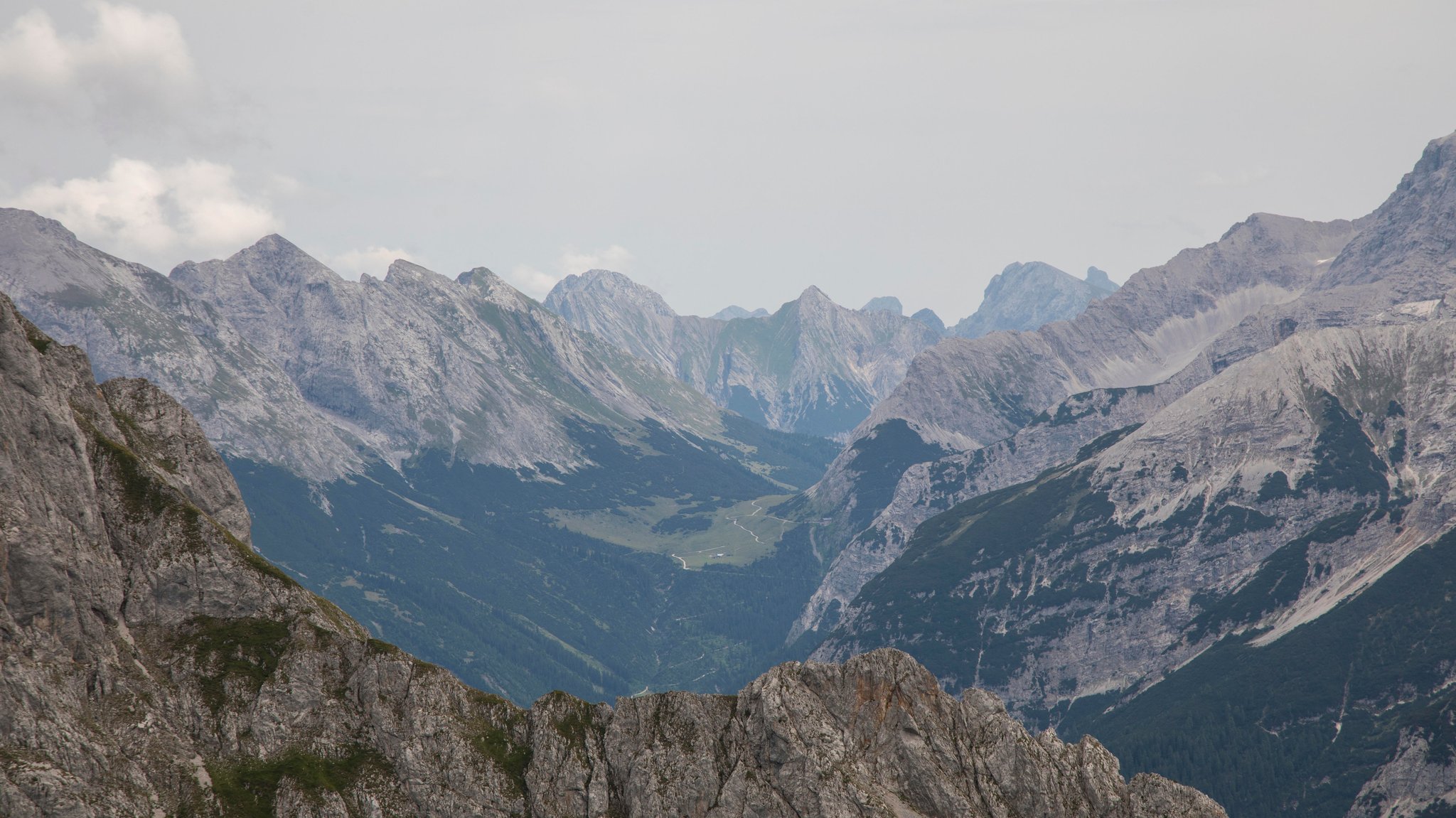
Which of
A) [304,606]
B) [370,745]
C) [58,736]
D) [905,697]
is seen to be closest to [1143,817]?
[905,697]

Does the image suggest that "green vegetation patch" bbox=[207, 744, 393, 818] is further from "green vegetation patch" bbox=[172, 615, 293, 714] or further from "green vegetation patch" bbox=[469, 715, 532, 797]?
"green vegetation patch" bbox=[469, 715, 532, 797]

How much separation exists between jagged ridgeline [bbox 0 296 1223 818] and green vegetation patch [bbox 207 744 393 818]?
0.24 metres

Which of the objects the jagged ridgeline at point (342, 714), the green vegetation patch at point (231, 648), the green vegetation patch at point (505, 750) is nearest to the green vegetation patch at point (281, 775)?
the jagged ridgeline at point (342, 714)

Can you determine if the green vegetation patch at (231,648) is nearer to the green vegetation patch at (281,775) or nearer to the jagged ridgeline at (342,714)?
the jagged ridgeline at (342,714)

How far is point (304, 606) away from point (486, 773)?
106ft

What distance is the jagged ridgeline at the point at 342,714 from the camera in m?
121

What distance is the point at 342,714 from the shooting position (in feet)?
440

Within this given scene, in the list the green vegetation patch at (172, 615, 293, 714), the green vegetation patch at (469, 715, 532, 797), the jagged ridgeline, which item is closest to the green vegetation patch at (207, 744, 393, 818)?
the jagged ridgeline

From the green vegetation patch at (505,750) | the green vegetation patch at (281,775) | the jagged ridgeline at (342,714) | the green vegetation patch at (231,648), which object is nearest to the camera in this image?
the green vegetation patch at (281,775)

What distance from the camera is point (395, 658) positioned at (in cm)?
13888

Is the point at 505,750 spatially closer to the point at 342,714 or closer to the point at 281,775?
the point at 342,714

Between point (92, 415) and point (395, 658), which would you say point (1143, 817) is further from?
point (92, 415)

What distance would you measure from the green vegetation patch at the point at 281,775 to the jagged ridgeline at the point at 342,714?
9.4 inches

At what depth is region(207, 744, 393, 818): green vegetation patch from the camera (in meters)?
121
